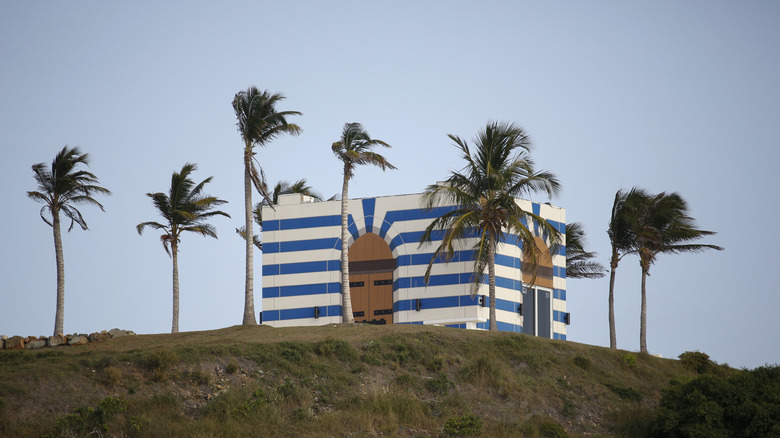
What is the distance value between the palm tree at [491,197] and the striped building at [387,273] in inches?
73.5

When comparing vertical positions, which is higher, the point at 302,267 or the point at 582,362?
Result: the point at 302,267

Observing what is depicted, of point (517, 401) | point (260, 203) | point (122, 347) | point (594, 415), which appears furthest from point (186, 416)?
point (260, 203)

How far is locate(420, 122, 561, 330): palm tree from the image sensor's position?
4638 centimetres

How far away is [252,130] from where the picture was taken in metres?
47.9

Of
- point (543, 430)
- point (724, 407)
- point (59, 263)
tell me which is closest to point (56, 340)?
point (59, 263)

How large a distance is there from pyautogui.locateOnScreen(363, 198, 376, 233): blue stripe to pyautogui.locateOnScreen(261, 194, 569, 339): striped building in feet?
0.18

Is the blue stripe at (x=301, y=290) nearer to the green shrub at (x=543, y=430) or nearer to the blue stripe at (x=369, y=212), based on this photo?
the blue stripe at (x=369, y=212)

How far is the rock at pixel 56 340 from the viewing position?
40.0m

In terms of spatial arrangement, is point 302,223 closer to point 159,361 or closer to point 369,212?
point 369,212

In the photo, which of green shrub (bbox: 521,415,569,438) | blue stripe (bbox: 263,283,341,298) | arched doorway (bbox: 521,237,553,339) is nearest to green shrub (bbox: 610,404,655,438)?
green shrub (bbox: 521,415,569,438)

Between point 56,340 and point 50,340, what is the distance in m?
0.24

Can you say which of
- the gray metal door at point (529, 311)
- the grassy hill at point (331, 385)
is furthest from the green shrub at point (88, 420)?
the gray metal door at point (529, 311)

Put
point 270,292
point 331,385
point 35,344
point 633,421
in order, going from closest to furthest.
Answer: point 331,385, point 633,421, point 35,344, point 270,292

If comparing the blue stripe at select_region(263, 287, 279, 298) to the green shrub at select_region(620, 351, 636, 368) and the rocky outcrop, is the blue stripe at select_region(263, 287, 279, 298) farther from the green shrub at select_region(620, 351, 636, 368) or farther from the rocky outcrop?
the green shrub at select_region(620, 351, 636, 368)
